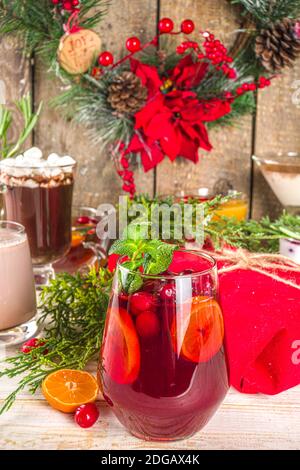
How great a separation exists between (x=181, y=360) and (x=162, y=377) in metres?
0.03

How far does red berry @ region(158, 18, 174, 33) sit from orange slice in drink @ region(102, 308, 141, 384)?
853 millimetres

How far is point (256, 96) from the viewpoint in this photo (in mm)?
1470

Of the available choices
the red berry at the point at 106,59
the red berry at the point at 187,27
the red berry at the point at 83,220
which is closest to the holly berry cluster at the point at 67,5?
the red berry at the point at 106,59

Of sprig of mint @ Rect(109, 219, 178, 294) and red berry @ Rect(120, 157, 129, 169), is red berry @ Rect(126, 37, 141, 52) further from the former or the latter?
sprig of mint @ Rect(109, 219, 178, 294)

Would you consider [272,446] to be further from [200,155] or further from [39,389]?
[200,155]

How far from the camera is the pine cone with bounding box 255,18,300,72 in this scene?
1.31m

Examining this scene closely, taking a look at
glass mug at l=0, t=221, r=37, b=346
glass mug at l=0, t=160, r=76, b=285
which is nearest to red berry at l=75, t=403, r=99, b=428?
glass mug at l=0, t=221, r=37, b=346

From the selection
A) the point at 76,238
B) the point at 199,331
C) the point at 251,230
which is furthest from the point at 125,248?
the point at 76,238

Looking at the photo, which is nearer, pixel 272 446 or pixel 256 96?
pixel 272 446

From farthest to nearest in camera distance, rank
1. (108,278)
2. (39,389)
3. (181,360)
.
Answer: (108,278), (39,389), (181,360)

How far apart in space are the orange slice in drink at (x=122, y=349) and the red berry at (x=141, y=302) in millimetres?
12

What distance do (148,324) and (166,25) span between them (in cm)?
90
